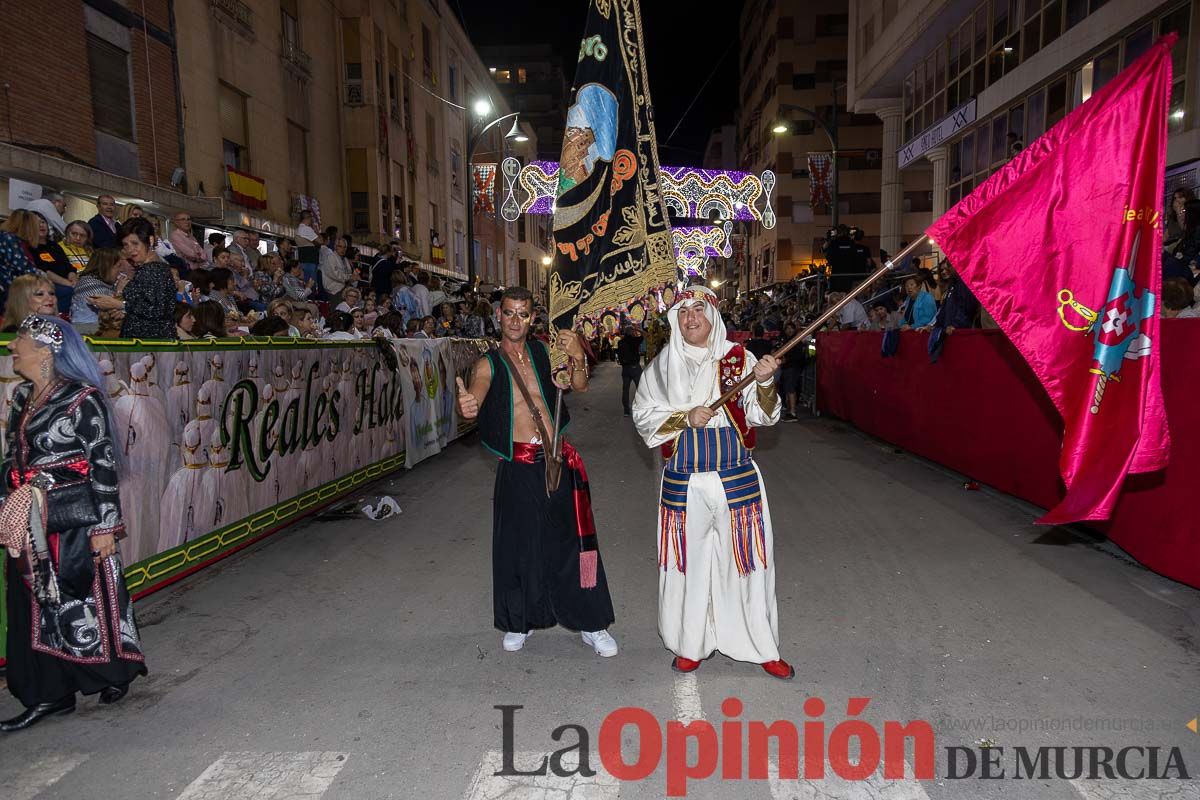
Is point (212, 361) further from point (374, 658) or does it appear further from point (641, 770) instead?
point (641, 770)

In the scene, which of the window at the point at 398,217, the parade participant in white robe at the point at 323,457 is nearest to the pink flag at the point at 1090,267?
the parade participant in white robe at the point at 323,457

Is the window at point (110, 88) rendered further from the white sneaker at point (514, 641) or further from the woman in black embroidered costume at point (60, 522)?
the white sneaker at point (514, 641)

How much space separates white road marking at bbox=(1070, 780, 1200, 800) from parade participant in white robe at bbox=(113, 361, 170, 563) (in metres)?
5.73

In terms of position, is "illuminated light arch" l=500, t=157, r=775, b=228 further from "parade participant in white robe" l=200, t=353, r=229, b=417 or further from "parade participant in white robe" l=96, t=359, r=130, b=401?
"parade participant in white robe" l=96, t=359, r=130, b=401

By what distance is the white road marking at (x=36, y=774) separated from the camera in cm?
307

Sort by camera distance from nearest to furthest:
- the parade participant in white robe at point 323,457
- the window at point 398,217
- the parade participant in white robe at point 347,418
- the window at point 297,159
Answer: the parade participant in white robe at point 323,457, the parade participant in white robe at point 347,418, the window at point 297,159, the window at point 398,217

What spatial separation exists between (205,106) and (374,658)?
53.8 feet

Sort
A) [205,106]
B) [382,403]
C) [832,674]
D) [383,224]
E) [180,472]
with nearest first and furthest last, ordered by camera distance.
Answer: [832,674] < [180,472] < [382,403] < [205,106] < [383,224]

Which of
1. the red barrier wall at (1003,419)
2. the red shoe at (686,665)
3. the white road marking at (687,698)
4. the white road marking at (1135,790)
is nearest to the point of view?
the white road marking at (1135,790)

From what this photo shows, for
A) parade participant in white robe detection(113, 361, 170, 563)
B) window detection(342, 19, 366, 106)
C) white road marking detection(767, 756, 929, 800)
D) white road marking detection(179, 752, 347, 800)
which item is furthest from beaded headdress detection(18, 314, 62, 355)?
window detection(342, 19, 366, 106)

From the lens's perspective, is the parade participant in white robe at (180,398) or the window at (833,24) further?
the window at (833,24)

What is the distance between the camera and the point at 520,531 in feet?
14.2

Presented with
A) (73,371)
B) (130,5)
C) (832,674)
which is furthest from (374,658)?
(130,5)

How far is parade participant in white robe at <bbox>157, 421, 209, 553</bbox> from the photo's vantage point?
17.9 ft
